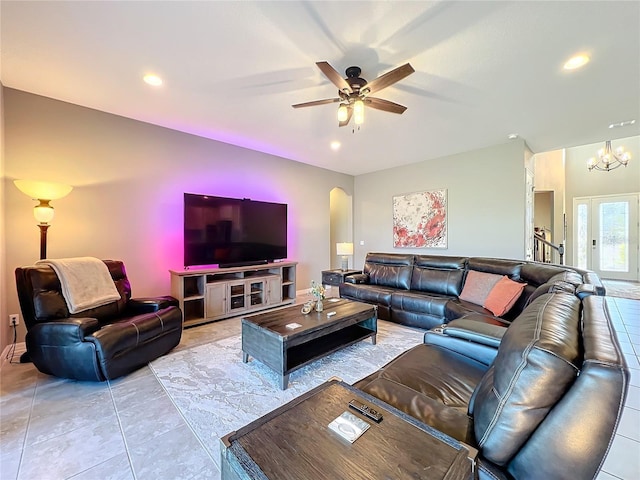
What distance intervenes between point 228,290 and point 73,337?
190cm

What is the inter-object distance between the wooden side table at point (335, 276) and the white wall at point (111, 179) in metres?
2.08

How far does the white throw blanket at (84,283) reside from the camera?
239 centimetres

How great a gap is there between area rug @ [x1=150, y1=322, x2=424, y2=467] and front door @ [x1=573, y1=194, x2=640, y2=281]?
23.1 ft

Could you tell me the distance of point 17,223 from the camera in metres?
2.77

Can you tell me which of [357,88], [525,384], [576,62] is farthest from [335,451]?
[576,62]

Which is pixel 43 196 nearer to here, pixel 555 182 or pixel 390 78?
pixel 390 78

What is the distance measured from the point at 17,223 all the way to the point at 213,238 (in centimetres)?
200

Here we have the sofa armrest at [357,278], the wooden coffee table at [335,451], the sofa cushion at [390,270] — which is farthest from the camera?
the sofa armrest at [357,278]

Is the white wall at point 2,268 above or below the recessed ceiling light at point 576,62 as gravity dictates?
below

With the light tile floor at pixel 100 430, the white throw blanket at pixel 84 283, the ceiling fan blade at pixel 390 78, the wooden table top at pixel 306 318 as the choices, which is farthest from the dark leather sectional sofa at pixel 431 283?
the white throw blanket at pixel 84 283

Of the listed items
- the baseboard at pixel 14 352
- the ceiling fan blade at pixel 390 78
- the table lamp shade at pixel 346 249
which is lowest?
the baseboard at pixel 14 352

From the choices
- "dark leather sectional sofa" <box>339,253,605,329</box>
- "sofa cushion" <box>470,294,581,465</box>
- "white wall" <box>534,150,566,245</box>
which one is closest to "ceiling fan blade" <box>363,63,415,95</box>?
"sofa cushion" <box>470,294,581,465</box>

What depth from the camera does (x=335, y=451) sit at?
866 mm

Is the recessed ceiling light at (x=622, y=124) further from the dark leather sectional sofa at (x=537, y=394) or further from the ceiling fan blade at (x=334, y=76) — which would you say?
the ceiling fan blade at (x=334, y=76)
